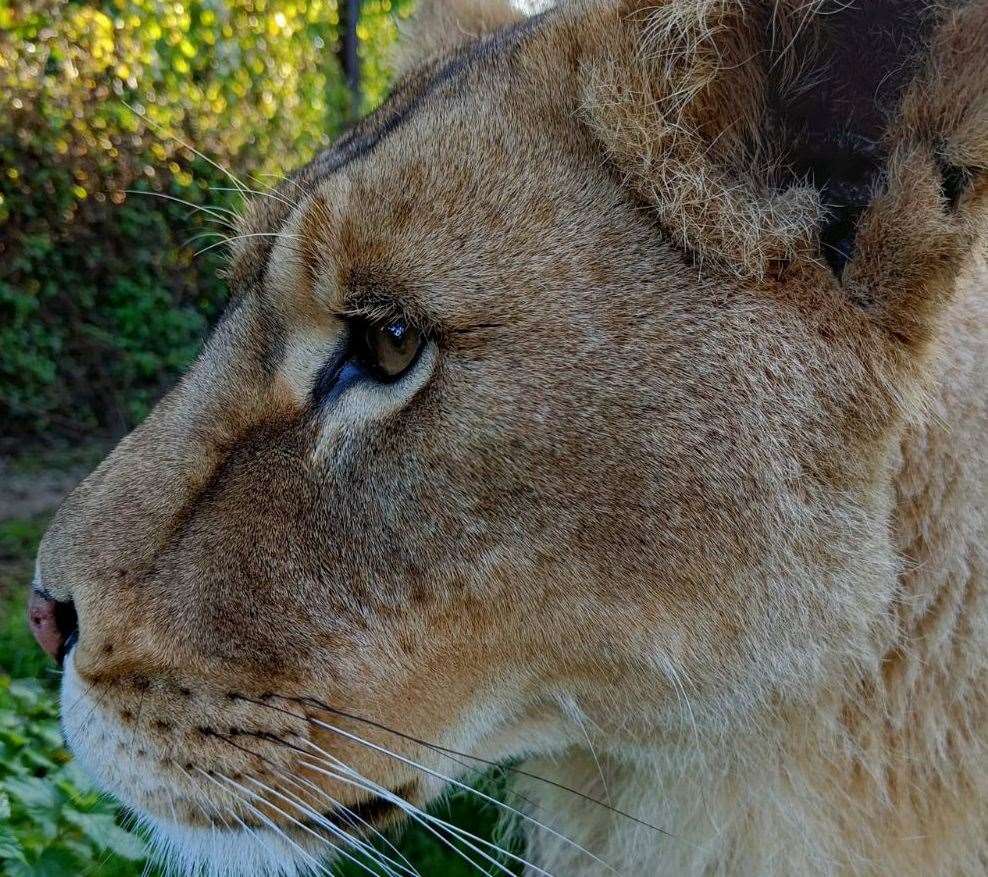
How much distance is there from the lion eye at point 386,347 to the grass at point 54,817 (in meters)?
1.00

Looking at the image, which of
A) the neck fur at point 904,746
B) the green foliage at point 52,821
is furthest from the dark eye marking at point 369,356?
the green foliage at point 52,821

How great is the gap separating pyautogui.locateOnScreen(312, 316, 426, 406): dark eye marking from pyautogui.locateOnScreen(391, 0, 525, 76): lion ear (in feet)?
3.91

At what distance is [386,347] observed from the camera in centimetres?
183

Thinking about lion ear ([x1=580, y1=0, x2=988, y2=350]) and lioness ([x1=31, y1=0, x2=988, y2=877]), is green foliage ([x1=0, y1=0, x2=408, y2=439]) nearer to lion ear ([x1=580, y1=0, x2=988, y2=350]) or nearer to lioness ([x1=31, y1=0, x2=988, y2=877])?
lioness ([x1=31, y1=0, x2=988, y2=877])

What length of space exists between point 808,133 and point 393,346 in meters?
0.79

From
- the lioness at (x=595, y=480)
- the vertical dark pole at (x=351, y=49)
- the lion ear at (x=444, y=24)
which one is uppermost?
the vertical dark pole at (x=351, y=49)

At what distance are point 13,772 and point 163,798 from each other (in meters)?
0.83

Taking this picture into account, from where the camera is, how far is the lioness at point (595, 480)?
1684 mm

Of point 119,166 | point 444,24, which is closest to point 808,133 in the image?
point 444,24

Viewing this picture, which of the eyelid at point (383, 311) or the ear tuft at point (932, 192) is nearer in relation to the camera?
the ear tuft at point (932, 192)

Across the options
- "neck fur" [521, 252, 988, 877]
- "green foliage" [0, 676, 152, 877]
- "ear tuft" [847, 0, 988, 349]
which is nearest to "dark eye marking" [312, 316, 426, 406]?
"ear tuft" [847, 0, 988, 349]

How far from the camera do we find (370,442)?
5.91 ft

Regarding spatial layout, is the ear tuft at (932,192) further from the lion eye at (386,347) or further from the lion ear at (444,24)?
the lion ear at (444,24)

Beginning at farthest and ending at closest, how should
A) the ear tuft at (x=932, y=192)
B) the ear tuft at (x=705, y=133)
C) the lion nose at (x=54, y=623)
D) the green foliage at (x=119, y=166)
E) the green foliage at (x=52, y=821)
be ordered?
the green foliage at (x=119, y=166) < the green foliage at (x=52, y=821) < the lion nose at (x=54, y=623) < the ear tuft at (x=705, y=133) < the ear tuft at (x=932, y=192)
